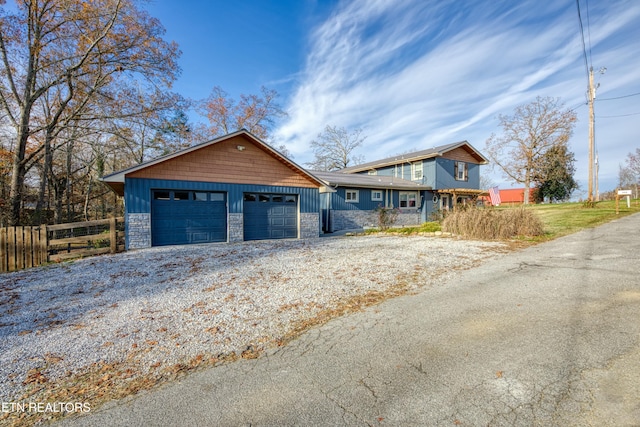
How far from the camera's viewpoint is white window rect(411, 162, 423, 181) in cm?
2403

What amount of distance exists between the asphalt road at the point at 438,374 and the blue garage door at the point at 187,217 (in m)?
9.58

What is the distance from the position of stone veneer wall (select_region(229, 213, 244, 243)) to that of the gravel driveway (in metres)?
3.53

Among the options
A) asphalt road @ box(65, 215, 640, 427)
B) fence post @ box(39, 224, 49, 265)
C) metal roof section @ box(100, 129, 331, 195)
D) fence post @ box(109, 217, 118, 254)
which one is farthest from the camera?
metal roof section @ box(100, 129, 331, 195)

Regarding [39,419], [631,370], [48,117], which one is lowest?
[39,419]

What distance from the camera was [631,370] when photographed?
249 centimetres

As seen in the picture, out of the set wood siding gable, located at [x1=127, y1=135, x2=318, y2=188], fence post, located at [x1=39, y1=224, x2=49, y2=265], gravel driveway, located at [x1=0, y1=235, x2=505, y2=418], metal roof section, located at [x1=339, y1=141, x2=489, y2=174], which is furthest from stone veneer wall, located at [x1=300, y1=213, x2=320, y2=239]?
metal roof section, located at [x1=339, y1=141, x2=489, y2=174]

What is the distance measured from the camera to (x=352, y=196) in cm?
1977

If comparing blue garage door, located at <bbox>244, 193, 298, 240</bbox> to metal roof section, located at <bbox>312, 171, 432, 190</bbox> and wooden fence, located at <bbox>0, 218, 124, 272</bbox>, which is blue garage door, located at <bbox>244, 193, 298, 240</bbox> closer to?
metal roof section, located at <bbox>312, 171, 432, 190</bbox>

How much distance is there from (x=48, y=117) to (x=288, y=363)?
2181cm

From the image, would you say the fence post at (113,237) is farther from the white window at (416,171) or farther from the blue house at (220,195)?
the white window at (416,171)

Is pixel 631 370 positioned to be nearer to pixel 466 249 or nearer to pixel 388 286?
pixel 388 286

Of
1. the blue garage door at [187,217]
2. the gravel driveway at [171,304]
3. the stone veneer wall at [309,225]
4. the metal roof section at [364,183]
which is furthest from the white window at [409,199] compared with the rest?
the blue garage door at [187,217]

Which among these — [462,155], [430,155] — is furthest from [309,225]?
[462,155]

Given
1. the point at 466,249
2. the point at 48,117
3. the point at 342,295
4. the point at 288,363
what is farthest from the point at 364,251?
the point at 48,117
